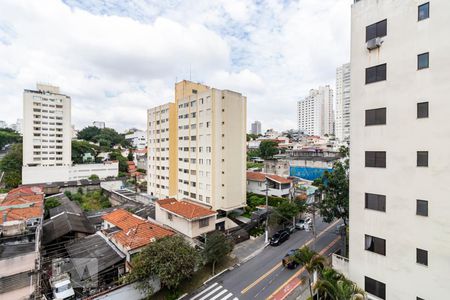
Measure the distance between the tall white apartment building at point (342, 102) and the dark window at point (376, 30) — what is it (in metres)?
96.9

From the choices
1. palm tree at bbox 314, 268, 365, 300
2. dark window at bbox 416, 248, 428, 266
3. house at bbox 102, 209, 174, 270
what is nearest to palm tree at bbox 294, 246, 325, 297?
palm tree at bbox 314, 268, 365, 300

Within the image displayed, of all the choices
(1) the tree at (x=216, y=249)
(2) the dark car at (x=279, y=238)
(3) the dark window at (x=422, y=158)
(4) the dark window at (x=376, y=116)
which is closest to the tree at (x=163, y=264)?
(1) the tree at (x=216, y=249)

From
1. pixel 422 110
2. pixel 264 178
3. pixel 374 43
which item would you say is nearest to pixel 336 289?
pixel 422 110

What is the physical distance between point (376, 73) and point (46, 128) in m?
78.6

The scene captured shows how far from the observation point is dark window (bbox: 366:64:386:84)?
12.9 metres

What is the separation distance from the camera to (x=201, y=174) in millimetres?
34500

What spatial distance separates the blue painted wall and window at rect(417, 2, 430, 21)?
127 ft

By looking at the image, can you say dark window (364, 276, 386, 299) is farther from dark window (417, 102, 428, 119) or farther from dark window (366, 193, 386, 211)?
dark window (417, 102, 428, 119)

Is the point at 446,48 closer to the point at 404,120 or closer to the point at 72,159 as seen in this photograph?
the point at 404,120

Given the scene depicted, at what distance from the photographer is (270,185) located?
38594 mm

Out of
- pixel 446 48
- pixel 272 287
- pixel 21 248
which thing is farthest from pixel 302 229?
pixel 21 248

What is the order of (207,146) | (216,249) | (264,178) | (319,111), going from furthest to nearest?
1. (319,111)
2. (264,178)
3. (207,146)
4. (216,249)

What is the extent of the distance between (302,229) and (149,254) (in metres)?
21.3

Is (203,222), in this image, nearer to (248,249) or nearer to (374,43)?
(248,249)
